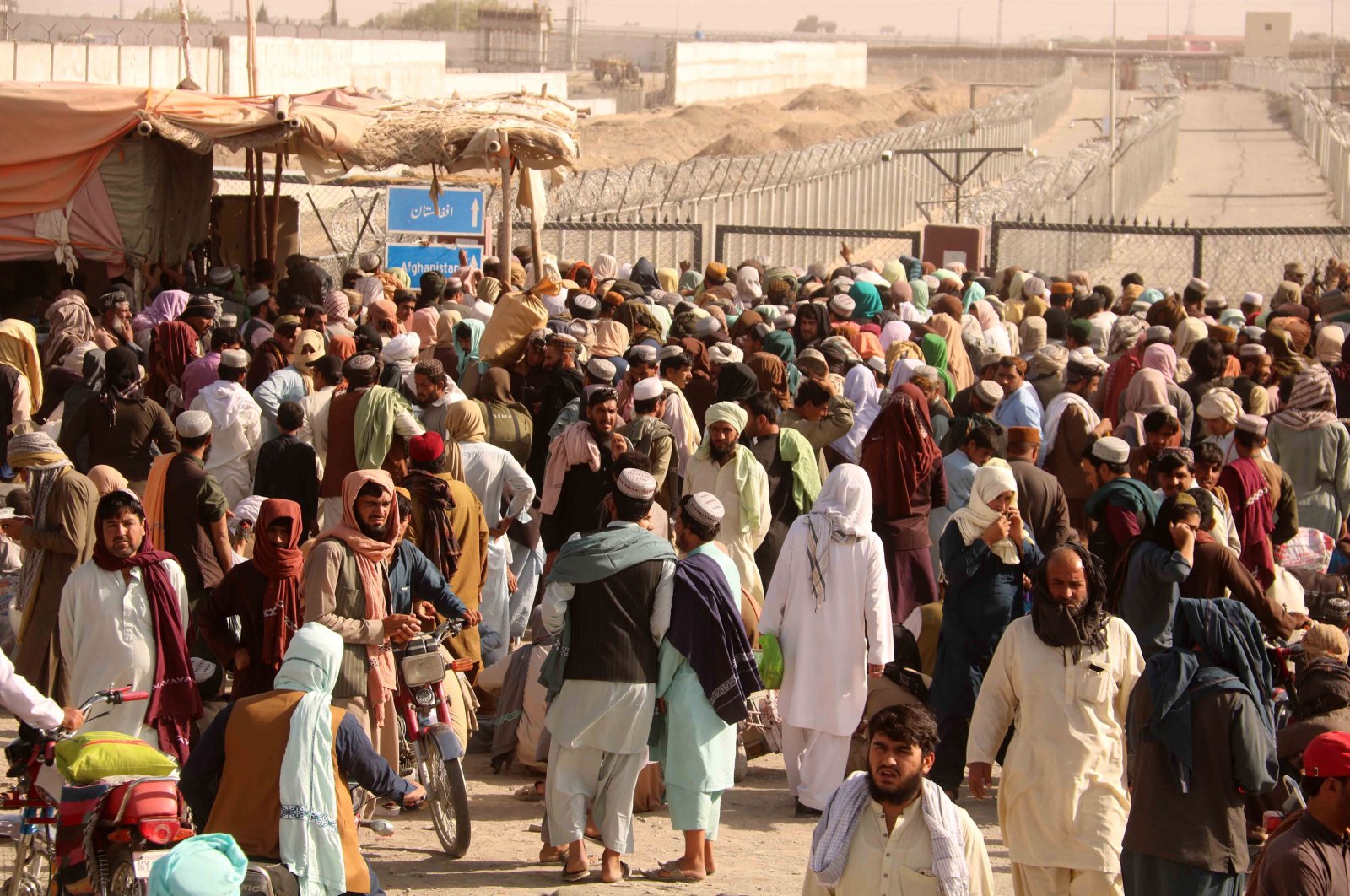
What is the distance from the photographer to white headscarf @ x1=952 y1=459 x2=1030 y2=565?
21.8 ft

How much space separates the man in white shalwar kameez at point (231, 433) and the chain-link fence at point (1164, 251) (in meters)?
10.4

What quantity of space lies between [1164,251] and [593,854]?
3020 centimetres

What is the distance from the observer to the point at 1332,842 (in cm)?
406

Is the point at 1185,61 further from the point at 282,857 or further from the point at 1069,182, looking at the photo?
the point at 282,857

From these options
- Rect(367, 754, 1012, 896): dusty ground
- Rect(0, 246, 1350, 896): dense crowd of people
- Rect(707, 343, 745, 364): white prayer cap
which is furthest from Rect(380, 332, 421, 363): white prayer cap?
Rect(367, 754, 1012, 896): dusty ground

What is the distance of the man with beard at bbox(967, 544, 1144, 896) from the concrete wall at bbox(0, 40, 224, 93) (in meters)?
30.2

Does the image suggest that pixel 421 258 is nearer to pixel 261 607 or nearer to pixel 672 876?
pixel 261 607

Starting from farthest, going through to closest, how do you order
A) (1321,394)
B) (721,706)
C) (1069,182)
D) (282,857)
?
(1069,182)
(1321,394)
(721,706)
(282,857)

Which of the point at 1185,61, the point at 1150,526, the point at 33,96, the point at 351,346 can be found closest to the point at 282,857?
the point at 1150,526

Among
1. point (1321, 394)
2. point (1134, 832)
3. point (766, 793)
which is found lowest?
point (766, 793)

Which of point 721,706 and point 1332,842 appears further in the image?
point 721,706

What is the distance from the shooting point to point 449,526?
733cm

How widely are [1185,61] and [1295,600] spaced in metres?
151

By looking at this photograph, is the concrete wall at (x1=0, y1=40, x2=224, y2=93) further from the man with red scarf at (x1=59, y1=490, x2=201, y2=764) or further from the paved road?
the man with red scarf at (x1=59, y1=490, x2=201, y2=764)
